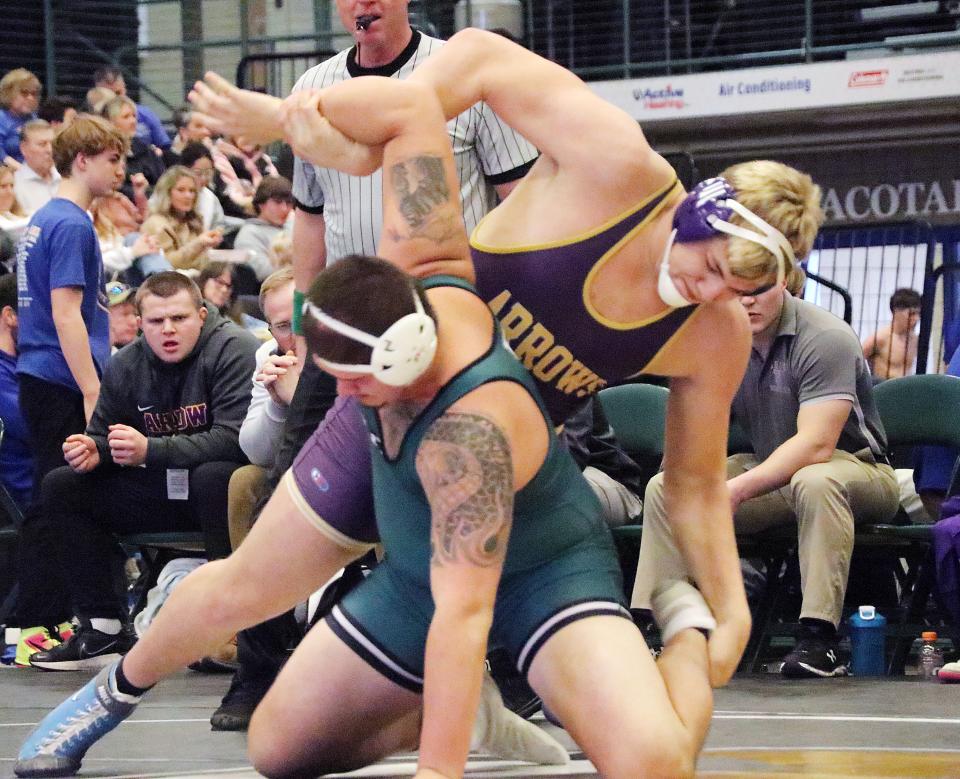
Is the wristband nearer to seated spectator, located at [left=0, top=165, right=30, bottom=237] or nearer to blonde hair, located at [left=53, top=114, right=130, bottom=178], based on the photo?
blonde hair, located at [left=53, top=114, right=130, bottom=178]

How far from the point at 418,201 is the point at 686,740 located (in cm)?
107

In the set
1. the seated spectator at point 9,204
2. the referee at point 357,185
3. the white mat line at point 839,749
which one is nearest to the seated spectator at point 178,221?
the seated spectator at point 9,204

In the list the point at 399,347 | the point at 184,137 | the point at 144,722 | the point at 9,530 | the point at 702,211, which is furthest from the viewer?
the point at 184,137

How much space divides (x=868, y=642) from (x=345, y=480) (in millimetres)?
2740

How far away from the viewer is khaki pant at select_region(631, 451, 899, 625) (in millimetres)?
5043

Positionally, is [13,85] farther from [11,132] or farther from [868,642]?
[868,642]

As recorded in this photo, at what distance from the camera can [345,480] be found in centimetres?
321

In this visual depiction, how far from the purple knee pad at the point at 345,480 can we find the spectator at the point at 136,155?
23.9 feet

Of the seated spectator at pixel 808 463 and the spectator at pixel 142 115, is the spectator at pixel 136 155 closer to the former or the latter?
the spectator at pixel 142 115

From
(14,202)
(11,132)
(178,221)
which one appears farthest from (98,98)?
(178,221)

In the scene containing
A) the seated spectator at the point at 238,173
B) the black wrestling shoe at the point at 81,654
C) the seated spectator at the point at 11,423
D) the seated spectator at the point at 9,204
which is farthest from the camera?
the seated spectator at the point at 238,173

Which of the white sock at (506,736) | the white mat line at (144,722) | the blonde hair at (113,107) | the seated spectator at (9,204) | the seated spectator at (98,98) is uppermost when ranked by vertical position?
the seated spectator at (98,98)

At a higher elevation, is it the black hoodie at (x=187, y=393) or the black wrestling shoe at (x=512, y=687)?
the black hoodie at (x=187, y=393)

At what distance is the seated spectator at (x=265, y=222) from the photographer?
8.90m
